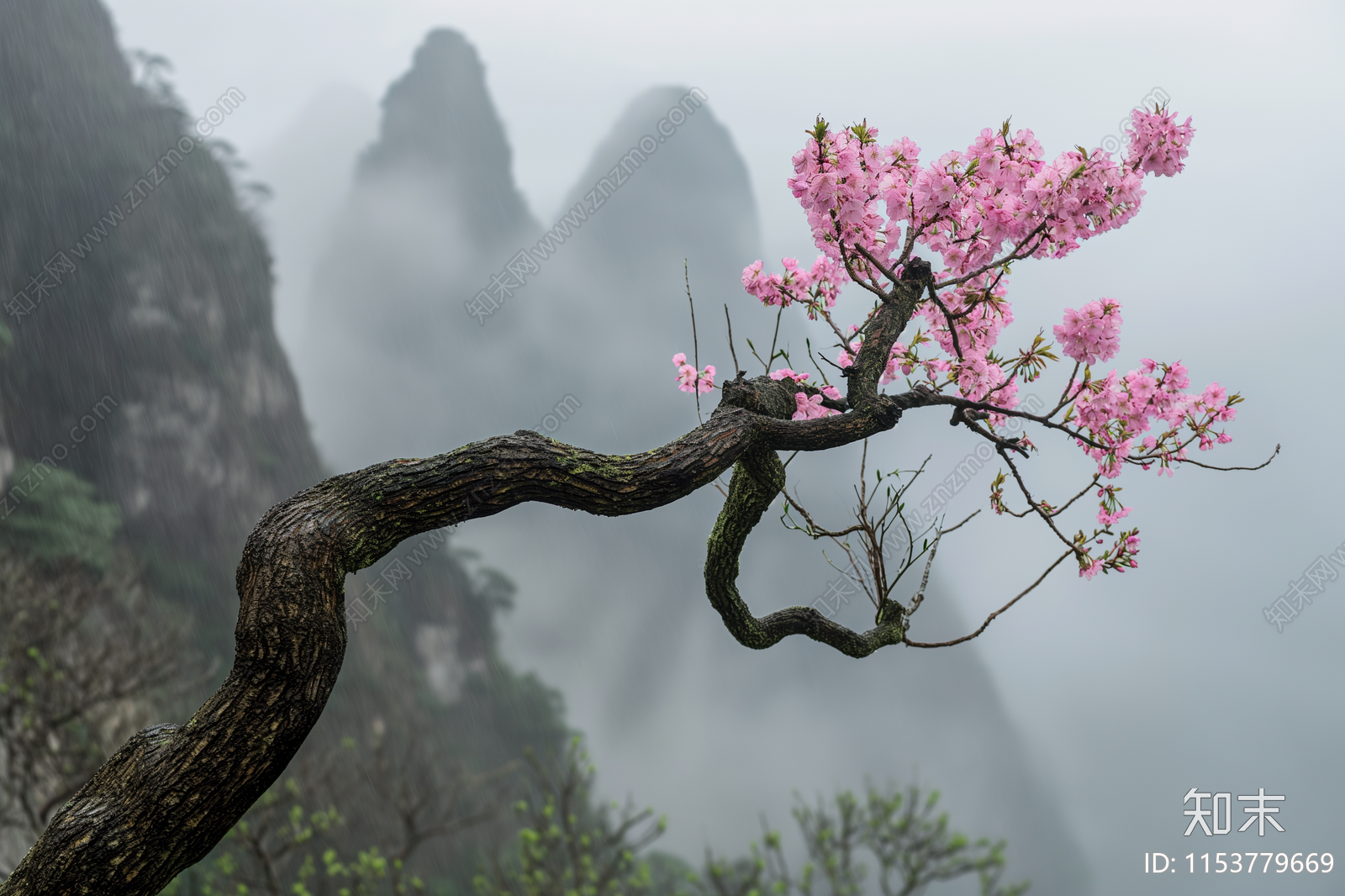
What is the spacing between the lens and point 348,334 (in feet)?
102

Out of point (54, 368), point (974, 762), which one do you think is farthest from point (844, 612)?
point (54, 368)

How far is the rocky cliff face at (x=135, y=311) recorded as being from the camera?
16.5m

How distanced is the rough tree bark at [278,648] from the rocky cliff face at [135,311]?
1612 centimetres

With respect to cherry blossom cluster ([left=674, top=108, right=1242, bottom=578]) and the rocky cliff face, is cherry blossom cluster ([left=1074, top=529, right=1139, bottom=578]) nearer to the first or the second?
cherry blossom cluster ([left=674, top=108, right=1242, bottom=578])

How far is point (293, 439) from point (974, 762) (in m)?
31.1

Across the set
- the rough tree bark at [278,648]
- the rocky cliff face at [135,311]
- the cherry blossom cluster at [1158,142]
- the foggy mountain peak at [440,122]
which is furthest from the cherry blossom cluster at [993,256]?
the foggy mountain peak at [440,122]

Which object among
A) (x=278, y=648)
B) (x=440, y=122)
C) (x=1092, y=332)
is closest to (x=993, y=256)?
(x=1092, y=332)

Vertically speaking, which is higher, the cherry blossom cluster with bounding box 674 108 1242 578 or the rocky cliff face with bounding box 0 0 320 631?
the rocky cliff face with bounding box 0 0 320 631

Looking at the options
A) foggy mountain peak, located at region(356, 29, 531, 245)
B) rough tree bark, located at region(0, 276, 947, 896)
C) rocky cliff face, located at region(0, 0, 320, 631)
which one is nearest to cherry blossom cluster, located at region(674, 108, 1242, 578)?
rough tree bark, located at region(0, 276, 947, 896)

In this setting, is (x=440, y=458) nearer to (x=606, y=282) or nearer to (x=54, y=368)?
(x=54, y=368)

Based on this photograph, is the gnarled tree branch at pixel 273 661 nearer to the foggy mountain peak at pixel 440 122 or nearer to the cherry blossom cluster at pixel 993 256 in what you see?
the cherry blossom cluster at pixel 993 256

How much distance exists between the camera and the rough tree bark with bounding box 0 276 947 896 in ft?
6.04

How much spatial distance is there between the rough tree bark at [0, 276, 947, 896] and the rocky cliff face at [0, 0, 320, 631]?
16.1 meters

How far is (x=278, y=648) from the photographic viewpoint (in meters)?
1.90
